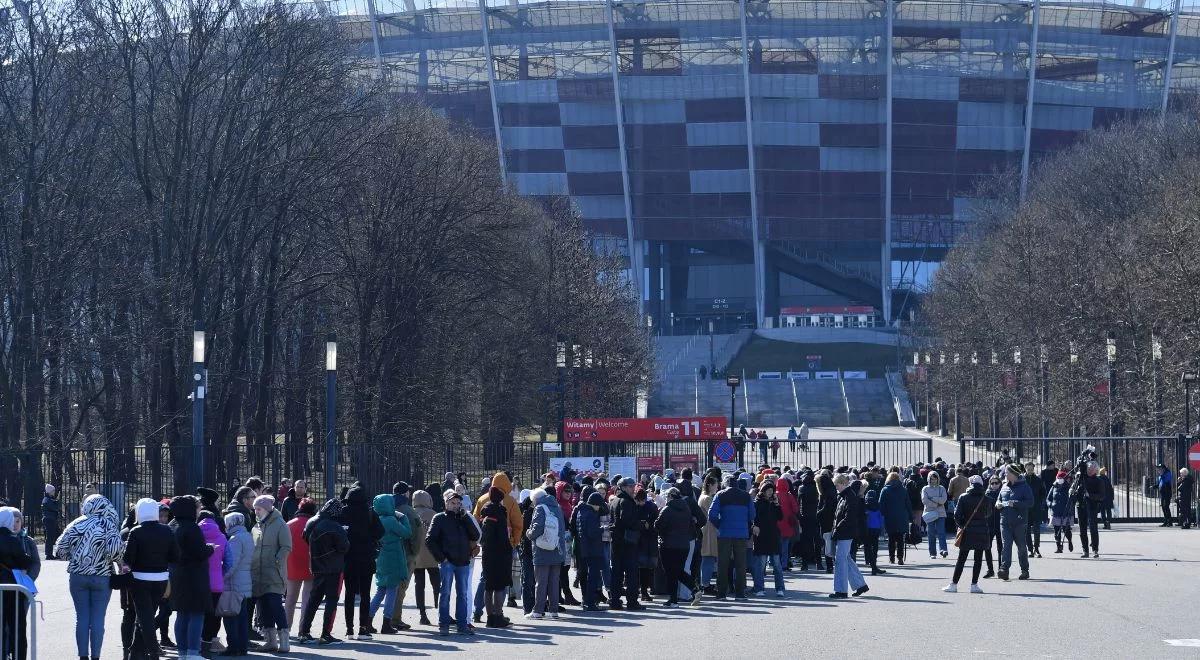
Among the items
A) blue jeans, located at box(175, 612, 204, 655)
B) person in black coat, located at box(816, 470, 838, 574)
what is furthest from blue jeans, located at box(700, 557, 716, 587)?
blue jeans, located at box(175, 612, 204, 655)

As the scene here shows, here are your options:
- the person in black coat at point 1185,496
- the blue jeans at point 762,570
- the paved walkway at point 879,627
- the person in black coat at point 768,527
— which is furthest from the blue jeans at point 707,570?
the person in black coat at point 1185,496

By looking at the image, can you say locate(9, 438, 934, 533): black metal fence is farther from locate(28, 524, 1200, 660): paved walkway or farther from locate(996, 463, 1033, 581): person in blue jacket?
locate(996, 463, 1033, 581): person in blue jacket

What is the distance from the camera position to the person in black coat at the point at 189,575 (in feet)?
47.1

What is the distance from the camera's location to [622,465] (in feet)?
114

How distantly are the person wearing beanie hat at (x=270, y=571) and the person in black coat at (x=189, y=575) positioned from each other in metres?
1.06

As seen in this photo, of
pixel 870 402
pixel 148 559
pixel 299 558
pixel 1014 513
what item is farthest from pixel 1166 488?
pixel 870 402

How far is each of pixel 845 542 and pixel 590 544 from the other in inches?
135

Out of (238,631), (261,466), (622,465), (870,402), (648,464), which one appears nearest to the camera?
(238,631)

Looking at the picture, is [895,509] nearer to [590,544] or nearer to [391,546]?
[590,544]

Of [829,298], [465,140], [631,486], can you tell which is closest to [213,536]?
[631,486]

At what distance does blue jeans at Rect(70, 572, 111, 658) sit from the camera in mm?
14203

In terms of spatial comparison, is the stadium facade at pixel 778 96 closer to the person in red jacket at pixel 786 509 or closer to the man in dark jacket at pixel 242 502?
the person in red jacket at pixel 786 509

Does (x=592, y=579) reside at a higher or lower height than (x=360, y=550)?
lower

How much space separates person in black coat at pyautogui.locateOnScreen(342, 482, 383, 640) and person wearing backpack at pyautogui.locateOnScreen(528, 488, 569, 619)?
6.98 feet
